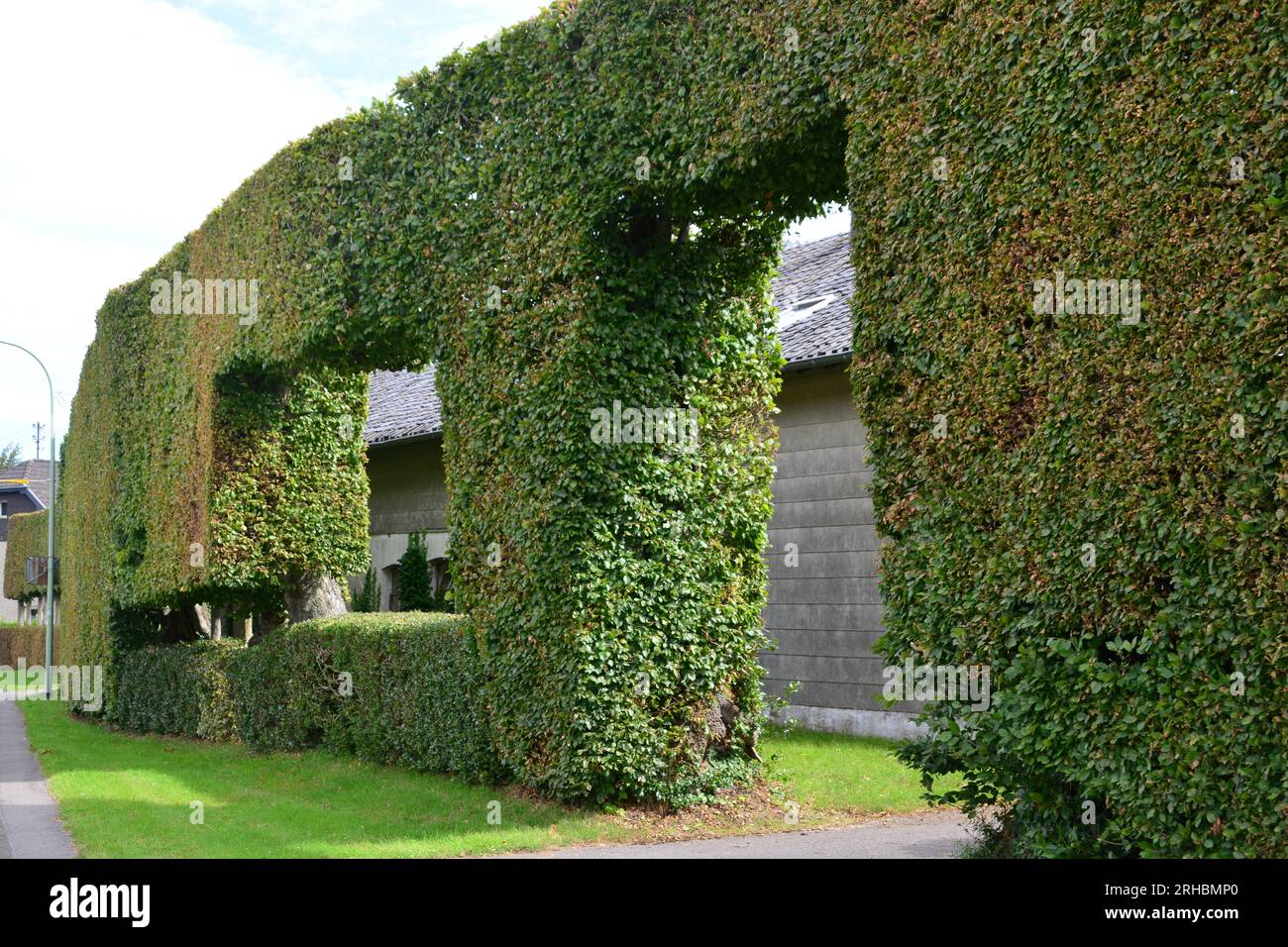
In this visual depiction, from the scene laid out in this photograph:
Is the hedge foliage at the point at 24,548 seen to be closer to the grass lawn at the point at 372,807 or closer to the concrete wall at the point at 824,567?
the grass lawn at the point at 372,807

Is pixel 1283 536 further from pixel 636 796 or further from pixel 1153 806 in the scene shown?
pixel 636 796

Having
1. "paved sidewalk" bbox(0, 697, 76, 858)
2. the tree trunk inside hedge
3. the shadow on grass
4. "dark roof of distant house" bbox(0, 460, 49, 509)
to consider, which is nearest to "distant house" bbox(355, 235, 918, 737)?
the tree trunk inside hedge

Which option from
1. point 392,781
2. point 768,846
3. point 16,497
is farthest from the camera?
point 16,497

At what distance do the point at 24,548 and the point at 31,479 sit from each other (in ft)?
102

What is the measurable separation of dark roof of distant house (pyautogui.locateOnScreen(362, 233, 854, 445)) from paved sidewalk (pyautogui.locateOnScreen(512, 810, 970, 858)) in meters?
4.23

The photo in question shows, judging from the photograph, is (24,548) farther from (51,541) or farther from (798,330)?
(798,330)

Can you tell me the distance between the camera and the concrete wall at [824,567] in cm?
1387

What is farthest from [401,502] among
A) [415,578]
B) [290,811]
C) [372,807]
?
[372,807]

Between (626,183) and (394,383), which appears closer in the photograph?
(626,183)

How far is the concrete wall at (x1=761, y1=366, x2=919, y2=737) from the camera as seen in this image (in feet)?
45.5

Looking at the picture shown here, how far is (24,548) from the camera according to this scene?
3488 cm

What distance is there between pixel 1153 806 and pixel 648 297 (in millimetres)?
5523

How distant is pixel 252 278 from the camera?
45.1 ft
